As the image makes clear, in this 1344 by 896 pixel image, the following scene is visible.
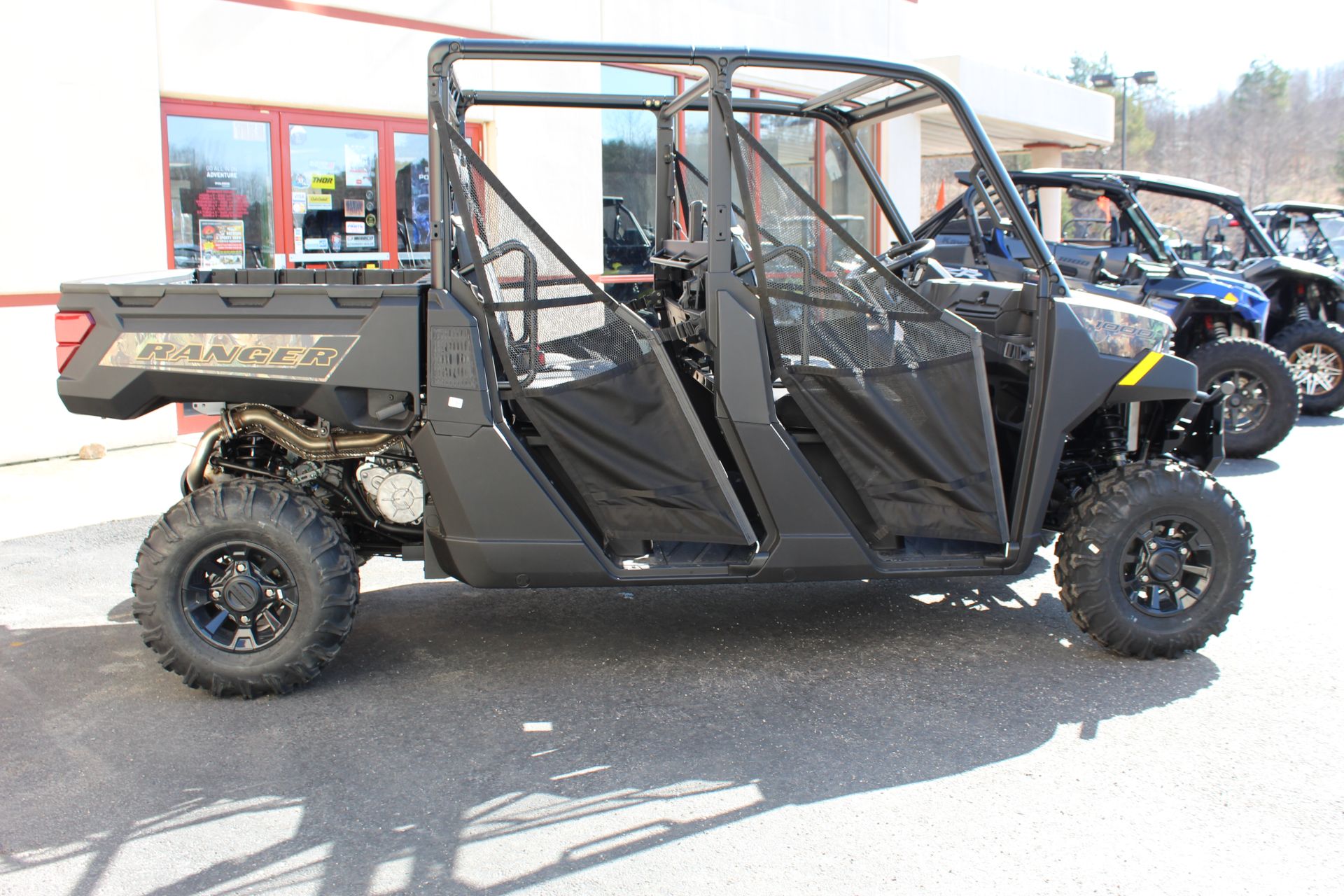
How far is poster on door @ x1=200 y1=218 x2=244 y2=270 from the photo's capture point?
902 centimetres

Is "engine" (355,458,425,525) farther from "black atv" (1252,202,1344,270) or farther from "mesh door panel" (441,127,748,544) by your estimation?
"black atv" (1252,202,1344,270)

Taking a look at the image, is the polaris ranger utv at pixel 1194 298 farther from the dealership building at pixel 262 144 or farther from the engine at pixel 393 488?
the engine at pixel 393 488

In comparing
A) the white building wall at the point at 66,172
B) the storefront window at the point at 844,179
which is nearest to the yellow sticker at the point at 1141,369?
the storefront window at the point at 844,179

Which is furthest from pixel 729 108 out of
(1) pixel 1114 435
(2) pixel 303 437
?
(1) pixel 1114 435

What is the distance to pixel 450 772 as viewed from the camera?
3660mm

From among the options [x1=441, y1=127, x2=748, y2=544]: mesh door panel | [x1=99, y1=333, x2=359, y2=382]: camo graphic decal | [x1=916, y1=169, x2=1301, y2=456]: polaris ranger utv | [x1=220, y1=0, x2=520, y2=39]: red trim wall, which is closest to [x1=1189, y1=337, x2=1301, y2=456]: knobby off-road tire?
[x1=916, y1=169, x2=1301, y2=456]: polaris ranger utv

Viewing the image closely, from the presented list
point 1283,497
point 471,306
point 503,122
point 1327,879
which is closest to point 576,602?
point 471,306

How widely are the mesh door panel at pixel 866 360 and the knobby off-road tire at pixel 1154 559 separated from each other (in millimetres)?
451

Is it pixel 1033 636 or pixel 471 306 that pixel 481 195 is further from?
pixel 1033 636

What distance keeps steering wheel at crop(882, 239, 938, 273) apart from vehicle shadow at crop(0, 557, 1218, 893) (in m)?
1.50

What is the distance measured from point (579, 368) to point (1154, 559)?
229 centimetres

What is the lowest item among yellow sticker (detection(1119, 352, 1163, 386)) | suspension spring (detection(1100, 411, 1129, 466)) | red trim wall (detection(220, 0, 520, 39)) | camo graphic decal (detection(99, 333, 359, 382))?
suspension spring (detection(1100, 411, 1129, 466))

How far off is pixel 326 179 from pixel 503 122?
1.67m

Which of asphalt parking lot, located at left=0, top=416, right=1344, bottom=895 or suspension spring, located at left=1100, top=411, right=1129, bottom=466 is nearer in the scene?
asphalt parking lot, located at left=0, top=416, right=1344, bottom=895
